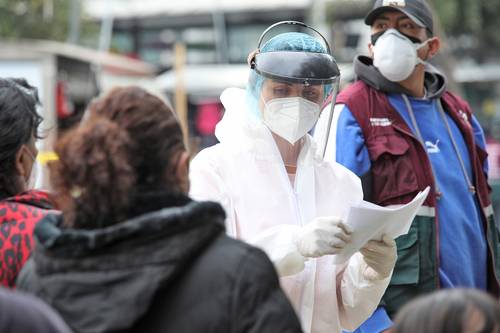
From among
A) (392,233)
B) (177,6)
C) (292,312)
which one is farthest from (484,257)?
(177,6)

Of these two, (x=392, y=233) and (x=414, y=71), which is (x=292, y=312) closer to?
(x=392, y=233)

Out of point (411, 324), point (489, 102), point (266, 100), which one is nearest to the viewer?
point (411, 324)

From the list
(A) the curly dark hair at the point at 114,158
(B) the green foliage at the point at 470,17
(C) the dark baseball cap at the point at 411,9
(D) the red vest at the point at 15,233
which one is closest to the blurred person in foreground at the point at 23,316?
(A) the curly dark hair at the point at 114,158

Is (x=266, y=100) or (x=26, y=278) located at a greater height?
(x=266, y=100)

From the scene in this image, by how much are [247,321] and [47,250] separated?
510 millimetres

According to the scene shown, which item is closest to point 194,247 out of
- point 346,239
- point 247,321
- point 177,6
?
point 247,321

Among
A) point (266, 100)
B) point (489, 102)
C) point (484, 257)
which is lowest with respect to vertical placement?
point (489, 102)

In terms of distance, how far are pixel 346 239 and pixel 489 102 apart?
1181 inches

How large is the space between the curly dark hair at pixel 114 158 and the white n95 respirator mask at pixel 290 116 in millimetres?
1041

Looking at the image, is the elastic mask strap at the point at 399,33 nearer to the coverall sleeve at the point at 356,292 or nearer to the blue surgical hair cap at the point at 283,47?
the blue surgical hair cap at the point at 283,47

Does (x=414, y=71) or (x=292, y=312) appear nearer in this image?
(x=292, y=312)

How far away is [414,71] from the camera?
16.0 feet

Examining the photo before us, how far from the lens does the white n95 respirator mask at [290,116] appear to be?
3.64 meters

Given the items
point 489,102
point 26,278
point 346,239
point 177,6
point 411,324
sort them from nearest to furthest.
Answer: point 411,324 → point 26,278 → point 346,239 → point 489,102 → point 177,6
